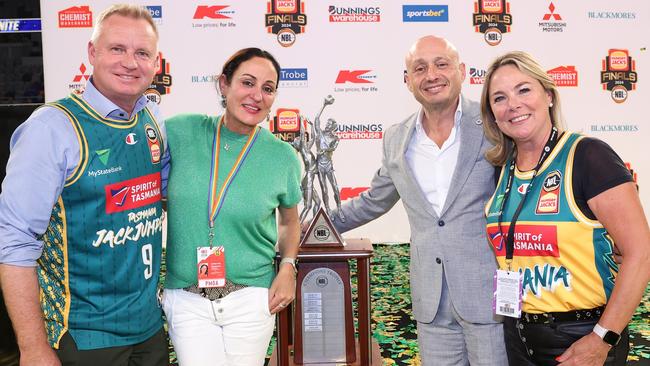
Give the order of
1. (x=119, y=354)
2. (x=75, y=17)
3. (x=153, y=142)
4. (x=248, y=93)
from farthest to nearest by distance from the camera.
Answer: (x=75, y=17) < (x=248, y=93) < (x=153, y=142) < (x=119, y=354)

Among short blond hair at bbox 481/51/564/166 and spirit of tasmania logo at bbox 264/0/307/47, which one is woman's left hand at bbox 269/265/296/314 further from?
spirit of tasmania logo at bbox 264/0/307/47

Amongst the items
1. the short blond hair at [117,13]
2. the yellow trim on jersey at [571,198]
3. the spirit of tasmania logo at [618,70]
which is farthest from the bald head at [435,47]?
the spirit of tasmania logo at [618,70]

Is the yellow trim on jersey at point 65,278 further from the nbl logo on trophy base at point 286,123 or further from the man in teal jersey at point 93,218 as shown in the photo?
the nbl logo on trophy base at point 286,123

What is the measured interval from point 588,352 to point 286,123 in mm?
4523

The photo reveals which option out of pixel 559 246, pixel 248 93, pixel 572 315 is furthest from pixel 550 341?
pixel 248 93

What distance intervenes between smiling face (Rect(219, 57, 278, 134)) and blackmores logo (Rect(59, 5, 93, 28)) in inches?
175

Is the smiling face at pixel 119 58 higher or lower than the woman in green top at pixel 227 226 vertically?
higher

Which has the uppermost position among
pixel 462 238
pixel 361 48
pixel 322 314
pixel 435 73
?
pixel 361 48

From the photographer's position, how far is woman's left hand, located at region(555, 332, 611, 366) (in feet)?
4.22

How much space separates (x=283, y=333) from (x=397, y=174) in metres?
0.79

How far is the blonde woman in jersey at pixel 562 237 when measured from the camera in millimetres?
1286

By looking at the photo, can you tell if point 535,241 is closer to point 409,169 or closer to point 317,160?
point 409,169

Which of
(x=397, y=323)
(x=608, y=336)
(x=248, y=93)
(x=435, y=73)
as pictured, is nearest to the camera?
(x=608, y=336)

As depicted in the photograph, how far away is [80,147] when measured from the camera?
4.29ft
